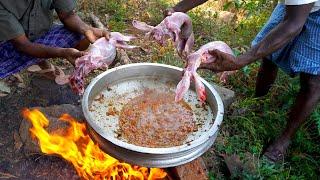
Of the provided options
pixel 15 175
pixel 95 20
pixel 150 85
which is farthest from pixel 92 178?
pixel 95 20

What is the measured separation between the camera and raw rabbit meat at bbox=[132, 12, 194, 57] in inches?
117

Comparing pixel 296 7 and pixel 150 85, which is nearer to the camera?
pixel 296 7

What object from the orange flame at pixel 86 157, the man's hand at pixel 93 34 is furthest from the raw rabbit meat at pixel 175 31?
the orange flame at pixel 86 157

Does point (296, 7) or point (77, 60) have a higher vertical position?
point (296, 7)

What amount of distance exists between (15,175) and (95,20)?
2.33 meters

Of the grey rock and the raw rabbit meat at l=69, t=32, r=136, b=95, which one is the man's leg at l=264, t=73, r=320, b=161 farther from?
the grey rock

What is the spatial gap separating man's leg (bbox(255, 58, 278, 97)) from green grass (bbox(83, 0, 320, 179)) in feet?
0.36

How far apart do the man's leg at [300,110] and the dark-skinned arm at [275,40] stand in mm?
674

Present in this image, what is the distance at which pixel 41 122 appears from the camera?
328cm

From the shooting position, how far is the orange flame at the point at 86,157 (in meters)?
3.05

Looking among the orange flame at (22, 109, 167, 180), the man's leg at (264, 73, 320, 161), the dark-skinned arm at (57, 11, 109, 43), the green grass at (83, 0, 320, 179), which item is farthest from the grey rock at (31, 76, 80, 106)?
the man's leg at (264, 73, 320, 161)

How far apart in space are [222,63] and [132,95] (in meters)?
0.79

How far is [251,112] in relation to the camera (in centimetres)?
397

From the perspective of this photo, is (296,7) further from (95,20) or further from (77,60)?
(95,20)
